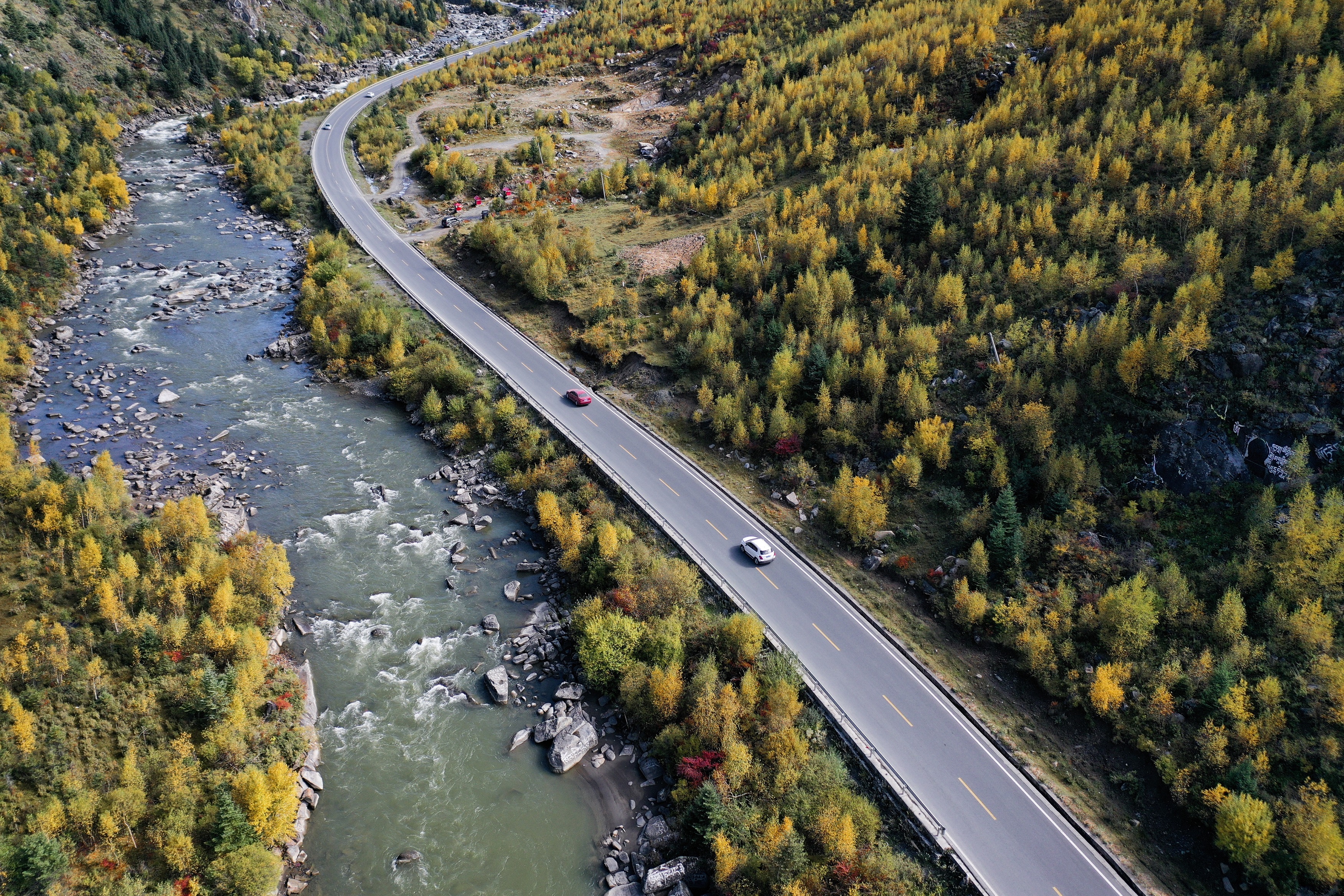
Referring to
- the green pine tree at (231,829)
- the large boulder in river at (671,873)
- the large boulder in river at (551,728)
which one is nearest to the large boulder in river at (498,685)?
the large boulder in river at (551,728)

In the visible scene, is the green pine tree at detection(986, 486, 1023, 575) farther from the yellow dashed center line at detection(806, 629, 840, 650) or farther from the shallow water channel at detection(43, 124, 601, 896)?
the shallow water channel at detection(43, 124, 601, 896)

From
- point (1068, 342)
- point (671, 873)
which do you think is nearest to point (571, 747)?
point (671, 873)

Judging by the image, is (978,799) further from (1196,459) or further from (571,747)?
(1196,459)

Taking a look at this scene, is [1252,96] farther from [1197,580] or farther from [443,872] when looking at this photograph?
[443,872]

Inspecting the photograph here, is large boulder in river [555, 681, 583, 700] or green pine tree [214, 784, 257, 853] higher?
green pine tree [214, 784, 257, 853]

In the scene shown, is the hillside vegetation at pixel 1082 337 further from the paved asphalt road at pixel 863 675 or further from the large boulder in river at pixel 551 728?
the large boulder in river at pixel 551 728

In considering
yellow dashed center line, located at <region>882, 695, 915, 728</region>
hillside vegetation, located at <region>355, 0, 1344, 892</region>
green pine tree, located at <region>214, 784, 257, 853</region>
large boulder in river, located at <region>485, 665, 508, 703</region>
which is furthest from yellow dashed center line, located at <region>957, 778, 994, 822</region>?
green pine tree, located at <region>214, 784, 257, 853</region>
